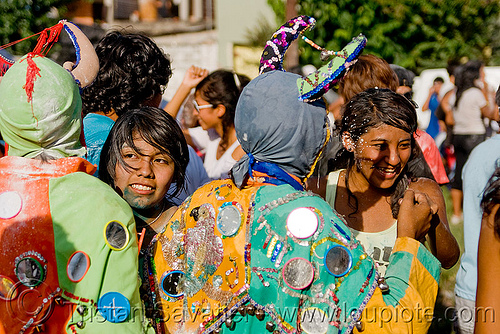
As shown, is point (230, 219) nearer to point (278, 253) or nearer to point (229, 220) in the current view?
point (229, 220)

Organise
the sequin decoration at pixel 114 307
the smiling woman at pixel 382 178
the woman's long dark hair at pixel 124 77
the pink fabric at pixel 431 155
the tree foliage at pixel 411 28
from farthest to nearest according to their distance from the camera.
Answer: the tree foliage at pixel 411 28 → the pink fabric at pixel 431 155 → the woman's long dark hair at pixel 124 77 → the smiling woman at pixel 382 178 → the sequin decoration at pixel 114 307

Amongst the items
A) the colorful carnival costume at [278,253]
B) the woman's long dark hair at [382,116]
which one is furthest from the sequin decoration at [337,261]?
the woman's long dark hair at [382,116]

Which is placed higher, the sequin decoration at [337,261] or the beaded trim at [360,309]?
the sequin decoration at [337,261]

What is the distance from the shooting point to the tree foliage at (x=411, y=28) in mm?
12789

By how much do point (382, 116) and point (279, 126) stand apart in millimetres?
945

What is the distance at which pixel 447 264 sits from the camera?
279cm

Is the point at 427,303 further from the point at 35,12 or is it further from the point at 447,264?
the point at 35,12

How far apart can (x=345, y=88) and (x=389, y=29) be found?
35.6ft

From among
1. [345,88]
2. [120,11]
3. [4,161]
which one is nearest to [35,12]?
[120,11]

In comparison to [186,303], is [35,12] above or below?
below

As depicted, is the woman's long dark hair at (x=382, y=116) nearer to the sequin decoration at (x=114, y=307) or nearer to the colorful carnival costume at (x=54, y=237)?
the colorful carnival costume at (x=54, y=237)

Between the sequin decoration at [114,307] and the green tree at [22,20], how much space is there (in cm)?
887

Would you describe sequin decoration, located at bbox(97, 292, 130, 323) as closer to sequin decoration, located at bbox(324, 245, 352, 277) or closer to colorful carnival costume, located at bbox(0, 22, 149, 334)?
colorful carnival costume, located at bbox(0, 22, 149, 334)

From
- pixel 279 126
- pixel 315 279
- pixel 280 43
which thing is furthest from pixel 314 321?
pixel 280 43
